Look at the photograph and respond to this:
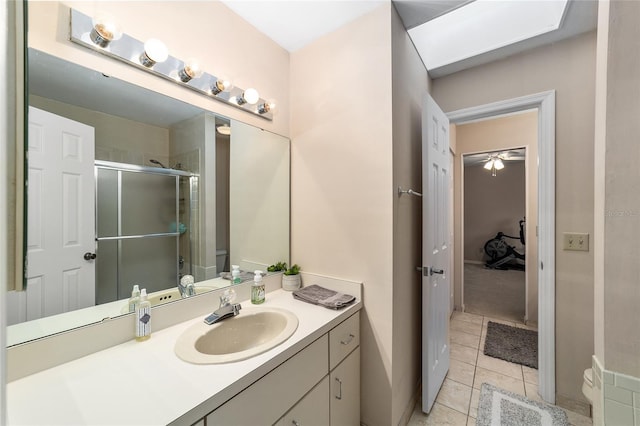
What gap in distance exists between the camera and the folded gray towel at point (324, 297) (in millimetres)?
1308

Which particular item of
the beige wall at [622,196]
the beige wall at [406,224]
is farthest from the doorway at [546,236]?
the beige wall at [622,196]

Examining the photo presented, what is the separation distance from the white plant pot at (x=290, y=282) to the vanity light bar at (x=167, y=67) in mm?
1051

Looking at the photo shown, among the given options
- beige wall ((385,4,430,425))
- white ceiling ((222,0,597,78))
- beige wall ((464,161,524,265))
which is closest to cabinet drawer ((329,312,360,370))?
beige wall ((385,4,430,425))

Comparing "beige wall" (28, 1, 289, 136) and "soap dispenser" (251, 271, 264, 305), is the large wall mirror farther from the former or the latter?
"soap dispenser" (251, 271, 264, 305)

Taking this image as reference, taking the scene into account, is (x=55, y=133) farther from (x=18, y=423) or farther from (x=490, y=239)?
(x=490, y=239)

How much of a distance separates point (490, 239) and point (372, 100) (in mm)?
6198

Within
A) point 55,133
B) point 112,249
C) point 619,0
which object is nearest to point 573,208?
point 619,0

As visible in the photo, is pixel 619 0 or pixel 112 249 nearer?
pixel 619 0

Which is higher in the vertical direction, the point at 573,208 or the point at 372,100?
the point at 372,100

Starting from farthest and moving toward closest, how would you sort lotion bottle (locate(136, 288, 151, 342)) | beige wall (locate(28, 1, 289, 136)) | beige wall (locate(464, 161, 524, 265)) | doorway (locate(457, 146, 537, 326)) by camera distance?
beige wall (locate(464, 161, 524, 265))
doorway (locate(457, 146, 537, 326))
lotion bottle (locate(136, 288, 151, 342))
beige wall (locate(28, 1, 289, 136))

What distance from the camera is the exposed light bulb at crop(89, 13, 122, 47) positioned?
91 centimetres

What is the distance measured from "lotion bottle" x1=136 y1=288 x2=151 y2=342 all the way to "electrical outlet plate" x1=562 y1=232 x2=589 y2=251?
2.40 metres

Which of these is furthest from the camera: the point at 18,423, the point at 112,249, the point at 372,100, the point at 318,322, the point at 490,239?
the point at 490,239

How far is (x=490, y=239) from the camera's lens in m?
6.04
